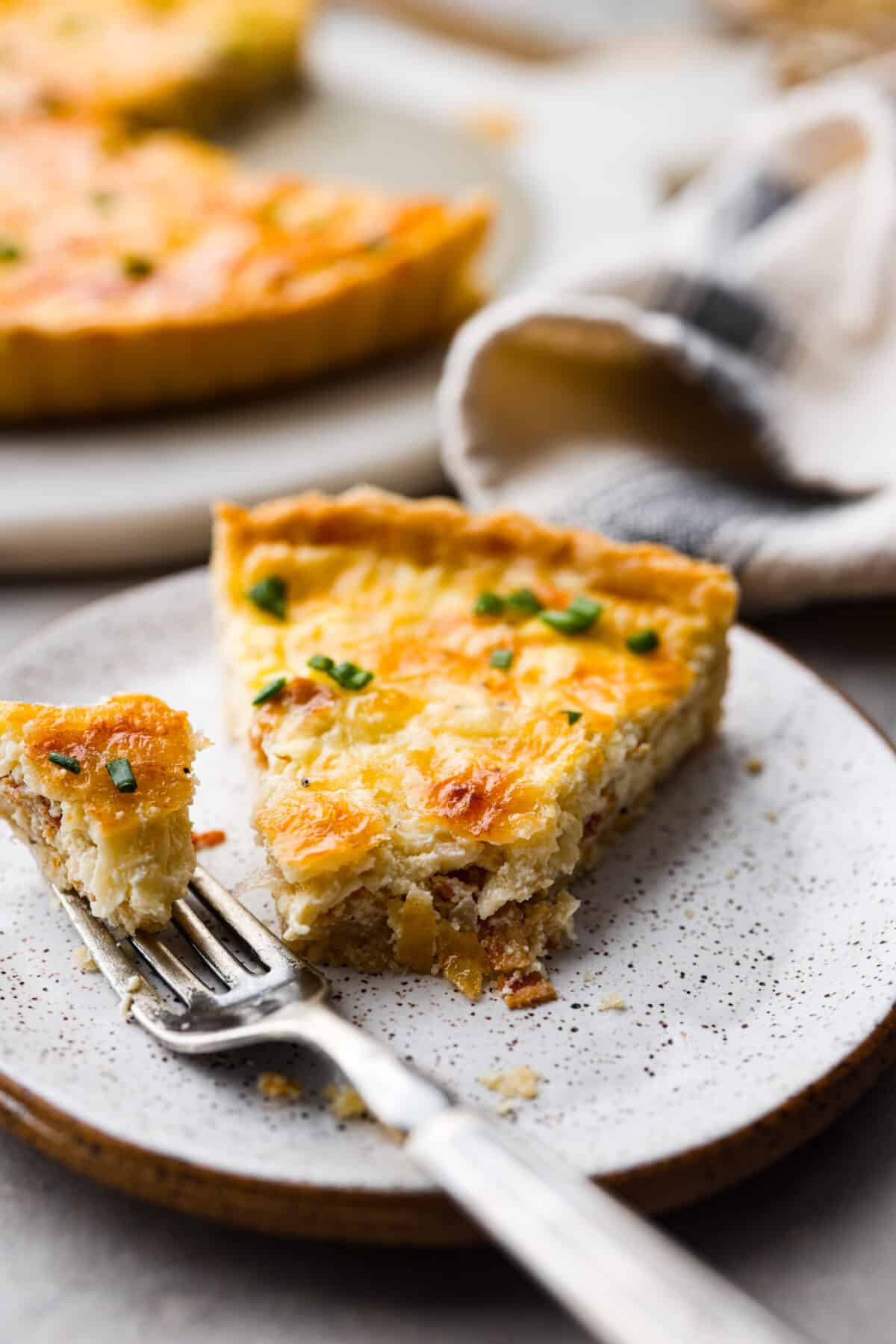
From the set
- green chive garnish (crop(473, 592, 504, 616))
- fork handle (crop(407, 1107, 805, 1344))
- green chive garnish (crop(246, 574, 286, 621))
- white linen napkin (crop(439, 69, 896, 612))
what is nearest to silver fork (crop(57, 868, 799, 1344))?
fork handle (crop(407, 1107, 805, 1344))

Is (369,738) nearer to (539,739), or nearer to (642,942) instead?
(539,739)

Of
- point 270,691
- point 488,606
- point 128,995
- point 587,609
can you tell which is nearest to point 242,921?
point 128,995

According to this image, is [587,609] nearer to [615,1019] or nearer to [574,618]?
[574,618]

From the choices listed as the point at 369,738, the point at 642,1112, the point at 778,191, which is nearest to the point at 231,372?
the point at 778,191

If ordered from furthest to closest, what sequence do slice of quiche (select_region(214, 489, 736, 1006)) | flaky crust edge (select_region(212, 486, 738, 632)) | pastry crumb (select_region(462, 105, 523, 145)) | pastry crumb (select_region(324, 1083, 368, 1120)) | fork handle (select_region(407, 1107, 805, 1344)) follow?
pastry crumb (select_region(462, 105, 523, 145)) → flaky crust edge (select_region(212, 486, 738, 632)) → slice of quiche (select_region(214, 489, 736, 1006)) → pastry crumb (select_region(324, 1083, 368, 1120)) → fork handle (select_region(407, 1107, 805, 1344))

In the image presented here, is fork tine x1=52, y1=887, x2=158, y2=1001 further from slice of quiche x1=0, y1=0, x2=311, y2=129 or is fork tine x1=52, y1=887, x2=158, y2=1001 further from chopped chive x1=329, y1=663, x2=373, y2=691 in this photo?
slice of quiche x1=0, y1=0, x2=311, y2=129

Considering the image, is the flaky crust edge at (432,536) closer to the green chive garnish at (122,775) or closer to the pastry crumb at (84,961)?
the green chive garnish at (122,775)

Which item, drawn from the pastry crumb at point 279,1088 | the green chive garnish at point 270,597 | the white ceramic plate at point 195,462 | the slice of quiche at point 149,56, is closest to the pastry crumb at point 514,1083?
the pastry crumb at point 279,1088
